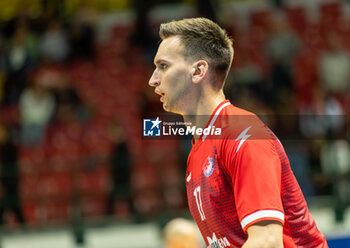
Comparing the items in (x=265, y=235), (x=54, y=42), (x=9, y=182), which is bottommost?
(x=9, y=182)

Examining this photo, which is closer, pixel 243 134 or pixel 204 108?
pixel 243 134

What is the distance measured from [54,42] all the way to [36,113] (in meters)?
1.95

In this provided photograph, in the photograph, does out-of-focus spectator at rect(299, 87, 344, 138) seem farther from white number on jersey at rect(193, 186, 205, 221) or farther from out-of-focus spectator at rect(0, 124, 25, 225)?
white number on jersey at rect(193, 186, 205, 221)

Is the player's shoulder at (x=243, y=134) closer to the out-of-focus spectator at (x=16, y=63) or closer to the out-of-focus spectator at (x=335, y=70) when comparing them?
the out-of-focus spectator at (x=16, y=63)

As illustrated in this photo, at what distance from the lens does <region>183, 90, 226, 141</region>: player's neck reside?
8.78ft

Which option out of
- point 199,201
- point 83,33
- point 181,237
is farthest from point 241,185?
point 83,33

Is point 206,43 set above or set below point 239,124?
above

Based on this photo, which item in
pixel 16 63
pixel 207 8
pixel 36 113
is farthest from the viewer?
pixel 207 8

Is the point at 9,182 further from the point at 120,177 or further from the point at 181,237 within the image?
the point at 181,237

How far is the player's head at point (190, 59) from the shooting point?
262 cm

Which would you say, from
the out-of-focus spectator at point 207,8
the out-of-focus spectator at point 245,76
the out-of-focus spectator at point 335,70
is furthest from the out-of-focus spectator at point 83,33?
the out-of-focus spectator at point 335,70

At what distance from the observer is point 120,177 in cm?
894

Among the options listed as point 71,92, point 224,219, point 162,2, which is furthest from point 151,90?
point 224,219

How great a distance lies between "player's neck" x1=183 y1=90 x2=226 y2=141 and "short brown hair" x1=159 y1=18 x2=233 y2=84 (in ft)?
0.33
